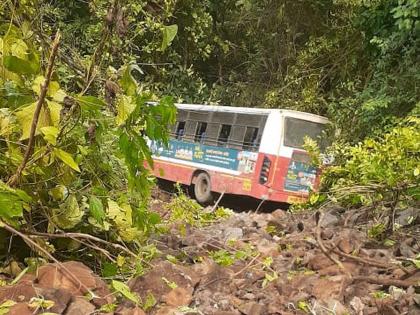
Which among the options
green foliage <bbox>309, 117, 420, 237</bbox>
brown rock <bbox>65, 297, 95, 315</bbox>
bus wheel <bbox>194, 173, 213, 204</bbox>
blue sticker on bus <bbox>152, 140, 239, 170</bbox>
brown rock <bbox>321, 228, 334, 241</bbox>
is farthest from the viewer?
bus wheel <bbox>194, 173, 213, 204</bbox>

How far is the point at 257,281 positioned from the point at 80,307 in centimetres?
141

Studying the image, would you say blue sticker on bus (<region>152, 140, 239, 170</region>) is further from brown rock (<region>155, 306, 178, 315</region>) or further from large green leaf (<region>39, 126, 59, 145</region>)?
large green leaf (<region>39, 126, 59, 145</region>)

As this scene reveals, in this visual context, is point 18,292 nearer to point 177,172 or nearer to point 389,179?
point 389,179

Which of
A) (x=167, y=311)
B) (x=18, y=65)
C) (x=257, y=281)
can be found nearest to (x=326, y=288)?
(x=257, y=281)

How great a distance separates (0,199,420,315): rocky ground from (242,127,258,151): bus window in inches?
272

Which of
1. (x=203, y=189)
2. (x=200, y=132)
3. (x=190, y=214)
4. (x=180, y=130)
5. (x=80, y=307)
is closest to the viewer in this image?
(x=80, y=307)

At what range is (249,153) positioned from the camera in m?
12.1

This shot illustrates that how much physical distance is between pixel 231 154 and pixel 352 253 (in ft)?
27.4

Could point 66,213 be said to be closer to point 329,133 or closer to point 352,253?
point 352,253

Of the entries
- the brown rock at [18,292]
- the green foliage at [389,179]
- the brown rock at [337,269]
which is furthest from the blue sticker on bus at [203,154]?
the brown rock at [18,292]

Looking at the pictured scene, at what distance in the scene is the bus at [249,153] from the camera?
11.7 metres

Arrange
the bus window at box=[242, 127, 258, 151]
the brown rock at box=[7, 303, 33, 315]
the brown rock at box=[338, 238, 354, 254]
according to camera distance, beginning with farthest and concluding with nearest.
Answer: the bus window at box=[242, 127, 258, 151] → the brown rock at box=[338, 238, 354, 254] → the brown rock at box=[7, 303, 33, 315]

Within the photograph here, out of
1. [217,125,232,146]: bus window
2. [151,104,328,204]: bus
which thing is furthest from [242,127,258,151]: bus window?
[217,125,232,146]: bus window

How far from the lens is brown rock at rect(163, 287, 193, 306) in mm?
3000
